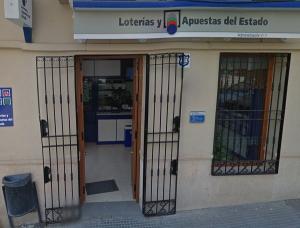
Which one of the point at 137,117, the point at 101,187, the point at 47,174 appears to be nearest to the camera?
the point at 47,174

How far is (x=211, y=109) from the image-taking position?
4578mm

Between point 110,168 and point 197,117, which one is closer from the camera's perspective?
point 197,117

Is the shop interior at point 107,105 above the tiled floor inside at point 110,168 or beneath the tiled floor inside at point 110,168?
above

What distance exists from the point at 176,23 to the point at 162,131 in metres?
1.65

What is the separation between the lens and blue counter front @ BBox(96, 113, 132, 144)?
775cm

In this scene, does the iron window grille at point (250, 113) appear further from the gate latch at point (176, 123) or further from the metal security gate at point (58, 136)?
the metal security gate at point (58, 136)

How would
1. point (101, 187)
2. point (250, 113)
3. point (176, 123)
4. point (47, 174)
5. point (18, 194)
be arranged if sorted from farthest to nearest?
point (101, 187) < point (250, 113) < point (176, 123) < point (47, 174) < point (18, 194)

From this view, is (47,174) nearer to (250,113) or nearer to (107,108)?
(250,113)

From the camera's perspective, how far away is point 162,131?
4.53 meters

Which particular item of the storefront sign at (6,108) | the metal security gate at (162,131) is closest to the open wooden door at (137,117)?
the metal security gate at (162,131)

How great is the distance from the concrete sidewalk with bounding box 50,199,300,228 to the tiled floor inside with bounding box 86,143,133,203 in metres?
0.24

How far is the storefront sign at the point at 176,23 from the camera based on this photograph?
3.81 metres

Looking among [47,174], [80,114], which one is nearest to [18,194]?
[47,174]

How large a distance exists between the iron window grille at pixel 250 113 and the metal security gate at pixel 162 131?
2.40 ft
